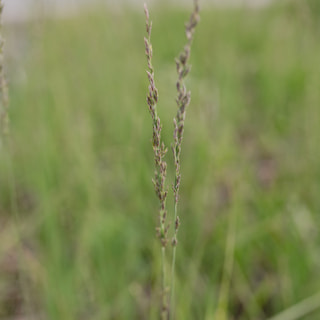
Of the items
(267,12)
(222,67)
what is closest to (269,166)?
(222,67)

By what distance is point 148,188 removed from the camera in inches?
71.8

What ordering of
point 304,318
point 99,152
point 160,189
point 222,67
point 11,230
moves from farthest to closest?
point 222,67, point 99,152, point 11,230, point 304,318, point 160,189

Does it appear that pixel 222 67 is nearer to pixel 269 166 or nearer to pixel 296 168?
pixel 269 166

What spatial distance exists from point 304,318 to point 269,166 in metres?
1.12

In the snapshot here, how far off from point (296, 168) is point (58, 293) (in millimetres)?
1239

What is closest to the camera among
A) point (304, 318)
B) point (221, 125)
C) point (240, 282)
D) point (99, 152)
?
point (304, 318)

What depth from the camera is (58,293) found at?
1.34m

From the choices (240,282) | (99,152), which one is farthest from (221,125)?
(240,282)

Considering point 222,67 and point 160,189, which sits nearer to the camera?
point 160,189

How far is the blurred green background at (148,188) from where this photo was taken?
4.64 feet

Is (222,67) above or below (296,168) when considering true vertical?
above

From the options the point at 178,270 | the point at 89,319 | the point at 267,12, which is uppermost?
the point at 267,12

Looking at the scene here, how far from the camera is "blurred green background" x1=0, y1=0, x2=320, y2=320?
1413 mm

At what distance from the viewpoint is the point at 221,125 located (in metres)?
2.45
